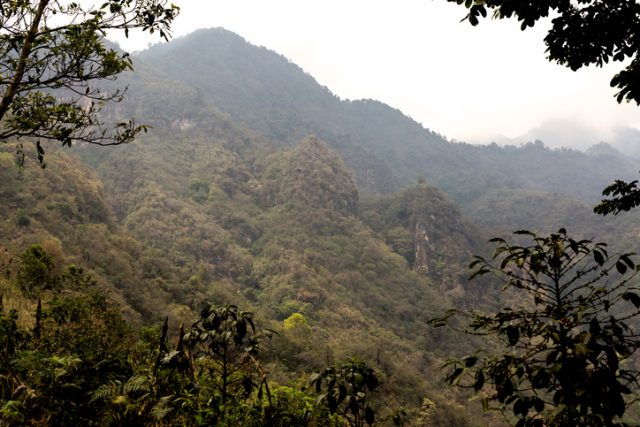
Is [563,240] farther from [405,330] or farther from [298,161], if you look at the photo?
[298,161]

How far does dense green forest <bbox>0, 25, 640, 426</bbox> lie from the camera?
4324 mm

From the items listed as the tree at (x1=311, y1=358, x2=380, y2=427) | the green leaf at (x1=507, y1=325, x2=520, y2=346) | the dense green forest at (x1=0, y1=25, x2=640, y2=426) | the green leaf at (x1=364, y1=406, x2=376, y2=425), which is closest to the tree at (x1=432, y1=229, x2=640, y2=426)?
the green leaf at (x1=507, y1=325, x2=520, y2=346)

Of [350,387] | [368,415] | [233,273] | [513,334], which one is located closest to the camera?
[513,334]

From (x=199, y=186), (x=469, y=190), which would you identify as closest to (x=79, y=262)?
(x=199, y=186)

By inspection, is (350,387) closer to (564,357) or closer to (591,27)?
(564,357)

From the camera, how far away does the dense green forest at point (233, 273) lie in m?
4.32

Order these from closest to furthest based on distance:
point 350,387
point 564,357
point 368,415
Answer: point 564,357 < point 368,415 < point 350,387

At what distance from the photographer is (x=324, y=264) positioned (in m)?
96.1

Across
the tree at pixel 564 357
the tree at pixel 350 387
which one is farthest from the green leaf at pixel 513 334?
the tree at pixel 350 387

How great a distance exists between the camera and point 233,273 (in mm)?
88875

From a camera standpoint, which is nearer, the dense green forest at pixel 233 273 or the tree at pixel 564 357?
the tree at pixel 564 357

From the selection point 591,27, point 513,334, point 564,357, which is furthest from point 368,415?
point 591,27

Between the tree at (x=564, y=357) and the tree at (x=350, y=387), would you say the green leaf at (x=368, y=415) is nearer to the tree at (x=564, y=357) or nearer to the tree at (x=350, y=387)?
the tree at (x=350, y=387)

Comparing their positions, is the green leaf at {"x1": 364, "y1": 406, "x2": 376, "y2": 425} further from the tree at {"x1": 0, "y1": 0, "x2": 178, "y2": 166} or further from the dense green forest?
the tree at {"x1": 0, "y1": 0, "x2": 178, "y2": 166}
